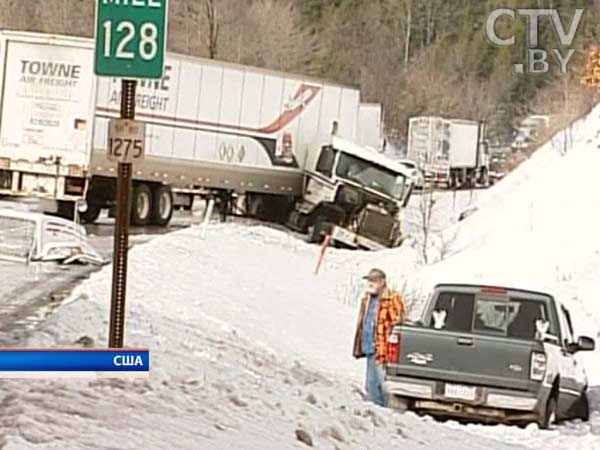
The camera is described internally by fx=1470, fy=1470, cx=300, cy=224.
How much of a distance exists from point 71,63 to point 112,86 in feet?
3.80

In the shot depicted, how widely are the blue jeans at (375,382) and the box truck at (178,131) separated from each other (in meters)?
17.6

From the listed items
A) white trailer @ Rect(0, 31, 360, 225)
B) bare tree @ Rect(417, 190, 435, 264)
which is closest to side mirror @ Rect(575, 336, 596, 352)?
white trailer @ Rect(0, 31, 360, 225)

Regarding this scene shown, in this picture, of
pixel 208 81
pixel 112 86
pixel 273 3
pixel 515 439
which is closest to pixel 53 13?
pixel 208 81

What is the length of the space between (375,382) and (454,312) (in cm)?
119

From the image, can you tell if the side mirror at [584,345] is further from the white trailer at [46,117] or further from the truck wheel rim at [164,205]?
the truck wheel rim at [164,205]

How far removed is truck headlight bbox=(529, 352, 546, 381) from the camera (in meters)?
12.5

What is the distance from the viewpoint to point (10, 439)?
6.83 metres

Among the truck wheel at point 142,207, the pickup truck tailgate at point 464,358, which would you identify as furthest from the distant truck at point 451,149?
the pickup truck tailgate at point 464,358

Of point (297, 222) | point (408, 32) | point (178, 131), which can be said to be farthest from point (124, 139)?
point (408, 32)

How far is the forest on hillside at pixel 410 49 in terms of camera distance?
48.1m

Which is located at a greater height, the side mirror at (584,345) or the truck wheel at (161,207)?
the side mirror at (584,345)

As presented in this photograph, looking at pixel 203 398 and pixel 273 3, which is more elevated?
pixel 273 3

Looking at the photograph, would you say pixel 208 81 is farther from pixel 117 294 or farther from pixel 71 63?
pixel 117 294

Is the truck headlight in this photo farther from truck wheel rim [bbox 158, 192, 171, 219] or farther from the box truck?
truck wheel rim [bbox 158, 192, 171, 219]
